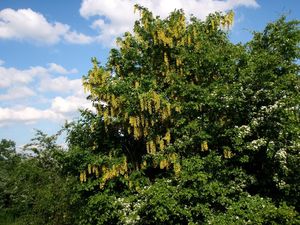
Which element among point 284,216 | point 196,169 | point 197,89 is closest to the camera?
point 284,216

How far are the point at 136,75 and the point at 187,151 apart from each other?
4312 mm

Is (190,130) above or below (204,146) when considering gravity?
above

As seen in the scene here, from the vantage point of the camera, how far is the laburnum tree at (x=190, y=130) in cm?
1500

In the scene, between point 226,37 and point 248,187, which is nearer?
point 248,187

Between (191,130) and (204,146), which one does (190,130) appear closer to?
(191,130)

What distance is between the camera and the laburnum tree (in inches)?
591

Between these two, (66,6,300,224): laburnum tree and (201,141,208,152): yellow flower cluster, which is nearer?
(66,6,300,224): laburnum tree

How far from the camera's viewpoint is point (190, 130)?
16.3 metres

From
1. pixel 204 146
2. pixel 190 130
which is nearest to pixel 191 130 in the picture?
pixel 190 130

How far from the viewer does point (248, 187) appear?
16.7m

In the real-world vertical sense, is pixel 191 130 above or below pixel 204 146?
above

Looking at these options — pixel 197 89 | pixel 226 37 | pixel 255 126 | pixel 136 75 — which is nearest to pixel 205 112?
pixel 197 89

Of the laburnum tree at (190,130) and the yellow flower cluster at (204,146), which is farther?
the yellow flower cluster at (204,146)

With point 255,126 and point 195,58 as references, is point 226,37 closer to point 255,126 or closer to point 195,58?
point 195,58
